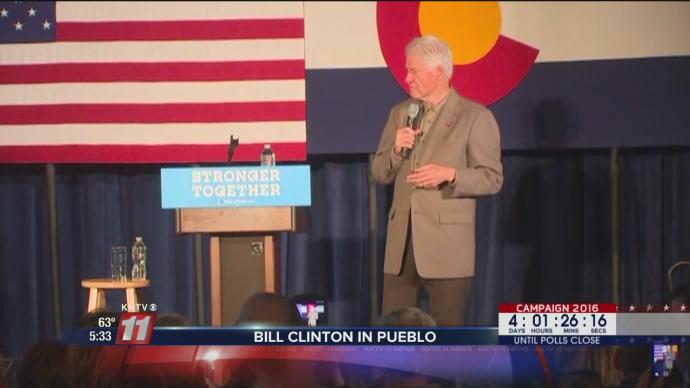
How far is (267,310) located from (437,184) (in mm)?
Answer: 1103

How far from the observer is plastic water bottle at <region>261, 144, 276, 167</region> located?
14.6 ft

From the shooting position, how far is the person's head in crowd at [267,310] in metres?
3.42

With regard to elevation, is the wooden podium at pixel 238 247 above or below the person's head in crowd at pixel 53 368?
above

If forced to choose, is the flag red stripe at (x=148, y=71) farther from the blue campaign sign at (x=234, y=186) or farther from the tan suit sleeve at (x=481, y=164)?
the tan suit sleeve at (x=481, y=164)

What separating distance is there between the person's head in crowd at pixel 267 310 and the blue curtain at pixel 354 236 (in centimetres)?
180

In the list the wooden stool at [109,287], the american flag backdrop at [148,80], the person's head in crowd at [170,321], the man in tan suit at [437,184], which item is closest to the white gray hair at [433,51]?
the man in tan suit at [437,184]

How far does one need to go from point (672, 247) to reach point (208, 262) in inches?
97.9

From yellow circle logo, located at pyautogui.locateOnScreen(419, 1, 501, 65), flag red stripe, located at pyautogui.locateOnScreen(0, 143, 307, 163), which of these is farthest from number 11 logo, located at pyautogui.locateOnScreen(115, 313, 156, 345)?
yellow circle logo, located at pyautogui.locateOnScreen(419, 1, 501, 65)

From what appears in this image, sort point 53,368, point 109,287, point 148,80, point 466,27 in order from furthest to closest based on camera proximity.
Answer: point 148,80 → point 466,27 → point 109,287 → point 53,368

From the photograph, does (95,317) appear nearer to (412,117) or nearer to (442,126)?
(412,117)

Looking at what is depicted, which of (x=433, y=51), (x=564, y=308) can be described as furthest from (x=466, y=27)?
(x=564, y=308)

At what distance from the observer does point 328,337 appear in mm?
3779

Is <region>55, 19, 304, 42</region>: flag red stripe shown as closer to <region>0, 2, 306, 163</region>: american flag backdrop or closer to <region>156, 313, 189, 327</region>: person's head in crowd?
<region>0, 2, 306, 163</region>: american flag backdrop

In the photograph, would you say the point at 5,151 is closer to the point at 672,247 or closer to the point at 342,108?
the point at 342,108
